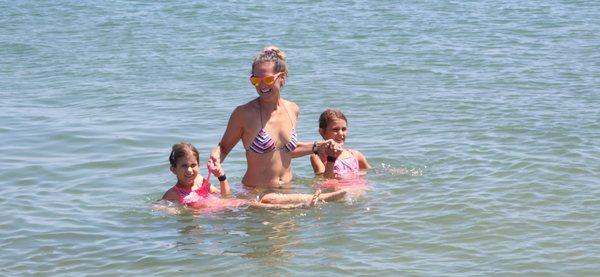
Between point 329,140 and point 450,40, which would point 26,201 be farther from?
point 450,40

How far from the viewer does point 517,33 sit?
56.9 feet

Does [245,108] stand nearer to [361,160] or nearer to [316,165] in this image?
[316,165]

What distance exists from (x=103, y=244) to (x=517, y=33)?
35.5ft

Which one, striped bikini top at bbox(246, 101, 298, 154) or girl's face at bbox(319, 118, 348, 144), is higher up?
striped bikini top at bbox(246, 101, 298, 154)

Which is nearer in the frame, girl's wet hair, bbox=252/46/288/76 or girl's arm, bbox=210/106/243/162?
girl's wet hair, bbox=252/46/288/76

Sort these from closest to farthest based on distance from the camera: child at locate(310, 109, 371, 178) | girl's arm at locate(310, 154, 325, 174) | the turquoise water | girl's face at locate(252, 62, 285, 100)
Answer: the turquoise water < girl's face at locate(252, 62, 285, 100) < child at locate(310, 109, 371, 178) < girl's arm at locate(310, 154, 325, 174)

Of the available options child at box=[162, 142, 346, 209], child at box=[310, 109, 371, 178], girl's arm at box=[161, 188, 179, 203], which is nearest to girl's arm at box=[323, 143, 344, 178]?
child at box=[310, 109, 371, 178]

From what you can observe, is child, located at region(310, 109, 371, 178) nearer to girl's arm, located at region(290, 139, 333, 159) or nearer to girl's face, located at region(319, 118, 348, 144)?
girl's face, located at region(319, 118, 348, 144)

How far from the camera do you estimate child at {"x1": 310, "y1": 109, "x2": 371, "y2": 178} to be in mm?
9367

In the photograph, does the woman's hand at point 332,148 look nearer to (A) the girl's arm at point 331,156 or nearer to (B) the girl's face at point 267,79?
(A) the girl's arm at point 331,156

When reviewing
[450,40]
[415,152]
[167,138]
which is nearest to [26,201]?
[167,138]

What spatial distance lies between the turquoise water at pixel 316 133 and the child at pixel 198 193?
10 centimetres

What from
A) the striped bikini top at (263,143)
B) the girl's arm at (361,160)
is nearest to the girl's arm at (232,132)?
the striped bikini top at (263,143)

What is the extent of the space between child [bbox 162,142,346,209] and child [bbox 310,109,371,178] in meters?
0.67
